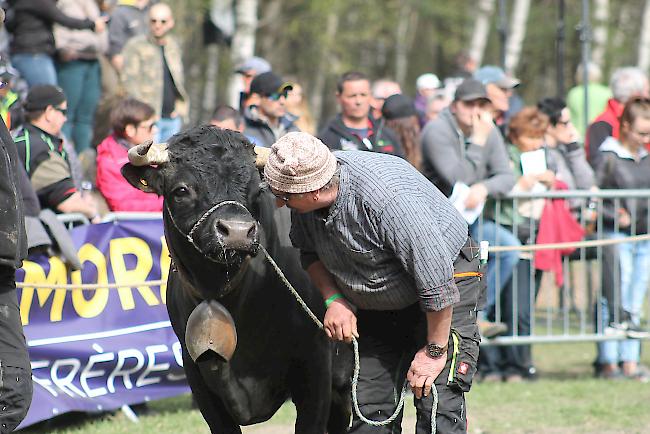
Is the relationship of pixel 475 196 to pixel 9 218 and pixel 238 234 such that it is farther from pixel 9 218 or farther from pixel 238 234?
pixel 9 218

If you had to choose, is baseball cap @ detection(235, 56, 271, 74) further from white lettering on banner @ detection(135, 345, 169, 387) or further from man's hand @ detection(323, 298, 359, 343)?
man's hand @ detection(323, 298, 359, 343)

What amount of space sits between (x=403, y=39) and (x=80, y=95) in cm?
2574

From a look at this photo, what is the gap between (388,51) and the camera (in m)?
39.5

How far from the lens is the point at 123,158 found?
8164 mm

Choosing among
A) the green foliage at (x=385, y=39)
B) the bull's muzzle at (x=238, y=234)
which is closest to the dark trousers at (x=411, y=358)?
the bull's muzzle at (x=238, y=234)

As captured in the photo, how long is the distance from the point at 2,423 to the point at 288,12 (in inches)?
1013

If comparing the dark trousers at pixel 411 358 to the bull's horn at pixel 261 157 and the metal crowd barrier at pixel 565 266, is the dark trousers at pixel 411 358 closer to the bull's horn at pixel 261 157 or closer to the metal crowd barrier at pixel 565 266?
the bull's horn at pixel 261 157

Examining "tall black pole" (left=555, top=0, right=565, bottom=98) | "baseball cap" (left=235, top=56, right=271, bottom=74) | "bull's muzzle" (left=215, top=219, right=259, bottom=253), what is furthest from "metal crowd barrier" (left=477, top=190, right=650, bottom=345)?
"tall black pole" (left=555, top=0, right=565, bottom=98)

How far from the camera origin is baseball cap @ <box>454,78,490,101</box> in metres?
8.91

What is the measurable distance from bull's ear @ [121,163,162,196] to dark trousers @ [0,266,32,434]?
0.83m

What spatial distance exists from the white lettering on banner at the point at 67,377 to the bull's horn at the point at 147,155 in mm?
2735

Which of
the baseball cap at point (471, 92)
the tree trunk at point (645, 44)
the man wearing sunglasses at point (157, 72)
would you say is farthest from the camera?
the tree trunk at point (645, 44)

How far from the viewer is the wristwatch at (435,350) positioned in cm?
487

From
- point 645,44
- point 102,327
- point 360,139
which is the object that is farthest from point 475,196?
point 645,44
